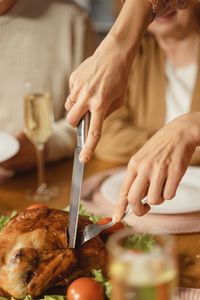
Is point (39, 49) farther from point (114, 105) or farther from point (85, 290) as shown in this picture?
point (85, 290)

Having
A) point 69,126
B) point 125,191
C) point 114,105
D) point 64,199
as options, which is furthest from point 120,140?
point 125,191

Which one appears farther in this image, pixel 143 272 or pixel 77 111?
pixel 77 111

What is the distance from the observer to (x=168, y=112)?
93.9 inches

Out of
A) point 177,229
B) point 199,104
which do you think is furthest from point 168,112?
point 177,229

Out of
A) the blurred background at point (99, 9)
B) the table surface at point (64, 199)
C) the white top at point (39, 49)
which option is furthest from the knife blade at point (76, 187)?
the blurred background at point (99, 9)

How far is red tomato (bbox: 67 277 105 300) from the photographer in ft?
3.40

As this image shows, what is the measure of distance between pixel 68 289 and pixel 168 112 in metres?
1.42

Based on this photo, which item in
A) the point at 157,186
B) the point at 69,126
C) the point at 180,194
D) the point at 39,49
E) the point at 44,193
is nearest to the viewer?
the point at 157,186

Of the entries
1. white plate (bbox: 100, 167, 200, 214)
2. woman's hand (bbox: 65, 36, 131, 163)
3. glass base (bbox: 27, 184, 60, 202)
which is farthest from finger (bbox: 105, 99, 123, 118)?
glass base (bbox: 27, 184, 60, 202)

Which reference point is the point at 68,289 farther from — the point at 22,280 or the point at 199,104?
the point at 199,104

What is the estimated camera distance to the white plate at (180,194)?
1.42m

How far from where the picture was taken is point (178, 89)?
240 centimetres

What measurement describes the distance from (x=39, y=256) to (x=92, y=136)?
26 centimetres

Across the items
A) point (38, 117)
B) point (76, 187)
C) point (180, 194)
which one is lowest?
point (180, 194)
